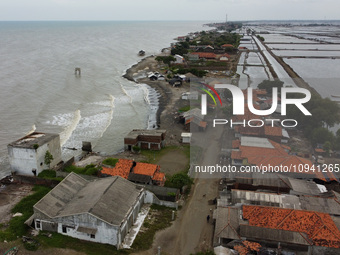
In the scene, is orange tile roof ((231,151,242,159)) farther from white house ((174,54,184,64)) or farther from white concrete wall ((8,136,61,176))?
white house ((174,54,184,64))

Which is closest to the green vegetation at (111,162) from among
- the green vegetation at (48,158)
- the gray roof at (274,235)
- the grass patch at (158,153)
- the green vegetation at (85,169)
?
the green vegetation at (85,169)

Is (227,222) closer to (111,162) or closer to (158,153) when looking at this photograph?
(111,162)

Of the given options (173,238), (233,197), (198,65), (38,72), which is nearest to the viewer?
(173,238)

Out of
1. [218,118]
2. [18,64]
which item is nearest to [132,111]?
[218,118]

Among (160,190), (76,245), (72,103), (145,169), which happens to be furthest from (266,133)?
(72,103)

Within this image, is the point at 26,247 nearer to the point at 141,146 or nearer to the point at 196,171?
the point at 196,171

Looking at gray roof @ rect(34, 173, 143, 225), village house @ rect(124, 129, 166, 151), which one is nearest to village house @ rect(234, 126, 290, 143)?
village house @ rect(124, 129, 166, 151)

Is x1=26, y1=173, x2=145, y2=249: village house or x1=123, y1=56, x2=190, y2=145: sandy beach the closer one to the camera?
x1=26, y1=173, x2=145, y2=249: village house
